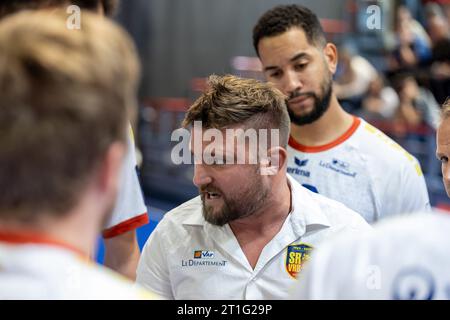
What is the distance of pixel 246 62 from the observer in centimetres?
1234

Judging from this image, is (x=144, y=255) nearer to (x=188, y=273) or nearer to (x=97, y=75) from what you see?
(x=188, y=273)

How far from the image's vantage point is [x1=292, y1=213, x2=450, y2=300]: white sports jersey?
3.70 ft

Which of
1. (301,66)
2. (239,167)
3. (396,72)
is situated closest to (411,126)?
(396,72)

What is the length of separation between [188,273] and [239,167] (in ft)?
1.42

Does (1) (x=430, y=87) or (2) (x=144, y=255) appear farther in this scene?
(1) (x=430, y=87)

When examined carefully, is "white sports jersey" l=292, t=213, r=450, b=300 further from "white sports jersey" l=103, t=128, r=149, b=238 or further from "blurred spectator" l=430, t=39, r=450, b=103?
"blurred spectator" l=430, t=39, r=450, b=103

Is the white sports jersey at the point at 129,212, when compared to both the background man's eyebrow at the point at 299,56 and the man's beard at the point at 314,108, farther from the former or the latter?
the background man's eyebrow at the point at 299,56

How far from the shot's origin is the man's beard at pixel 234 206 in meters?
2.37

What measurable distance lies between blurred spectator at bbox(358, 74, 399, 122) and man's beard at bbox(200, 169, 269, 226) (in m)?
7.54

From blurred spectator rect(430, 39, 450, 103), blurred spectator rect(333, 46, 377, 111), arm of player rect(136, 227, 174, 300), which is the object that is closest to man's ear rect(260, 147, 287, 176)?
arm of player rect(136, 227, 174, 300)

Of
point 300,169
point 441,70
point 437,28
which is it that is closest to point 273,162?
point 300,169

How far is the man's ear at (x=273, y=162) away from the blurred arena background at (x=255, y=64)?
2.52 m

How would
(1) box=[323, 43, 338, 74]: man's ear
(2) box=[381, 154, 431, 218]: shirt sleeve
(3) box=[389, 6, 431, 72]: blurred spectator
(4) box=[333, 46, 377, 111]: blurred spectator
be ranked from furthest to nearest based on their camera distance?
(3) box=[389, 6, 431, 72]: blurred spectator
(4) box=[333, 46, 377, 111]: blurred spectator
(1) box=[323, 43, 338, 74]: man's ear
(2) box=[381, 154, 431, 218]: shirt sleeve

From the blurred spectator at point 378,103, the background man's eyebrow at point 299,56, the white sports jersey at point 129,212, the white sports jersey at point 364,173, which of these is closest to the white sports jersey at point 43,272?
the white sports jersey at point 129,212
